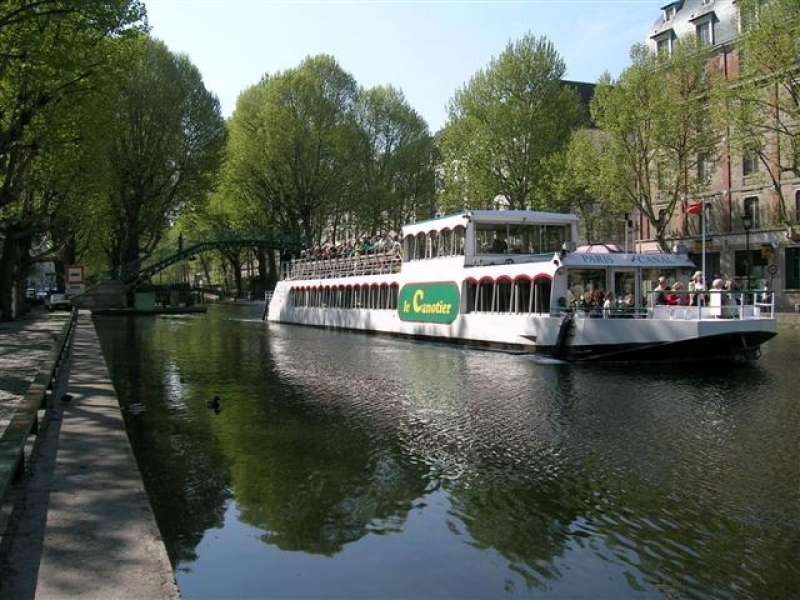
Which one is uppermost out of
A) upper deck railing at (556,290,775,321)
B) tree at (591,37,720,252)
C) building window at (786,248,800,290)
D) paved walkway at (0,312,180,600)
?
tree at (591,37,720,252)

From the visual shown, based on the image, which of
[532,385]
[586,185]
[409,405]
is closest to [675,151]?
[586,185]

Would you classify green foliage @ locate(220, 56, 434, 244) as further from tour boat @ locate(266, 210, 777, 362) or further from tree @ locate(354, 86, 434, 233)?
tour boat @ locate(266, 210, 777, 362)

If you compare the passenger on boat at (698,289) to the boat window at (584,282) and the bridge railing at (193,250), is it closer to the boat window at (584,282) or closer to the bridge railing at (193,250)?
the boat window at (584,282)

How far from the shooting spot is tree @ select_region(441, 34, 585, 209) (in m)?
51.2

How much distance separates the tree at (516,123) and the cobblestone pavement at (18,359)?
29.7 m

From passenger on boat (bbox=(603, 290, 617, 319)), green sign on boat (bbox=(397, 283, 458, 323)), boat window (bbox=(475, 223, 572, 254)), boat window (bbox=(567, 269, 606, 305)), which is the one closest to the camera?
passenger on boat (bbox=(603, 290, 617, 319))

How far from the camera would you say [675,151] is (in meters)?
46.0

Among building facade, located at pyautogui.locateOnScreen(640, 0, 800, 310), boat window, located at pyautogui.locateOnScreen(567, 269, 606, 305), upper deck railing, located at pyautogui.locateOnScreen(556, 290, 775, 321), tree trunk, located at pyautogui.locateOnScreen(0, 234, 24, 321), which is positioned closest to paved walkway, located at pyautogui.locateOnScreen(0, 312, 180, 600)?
upper deck railing, located at pyautogui.locateOnScreen(556, 290, 775, 321)

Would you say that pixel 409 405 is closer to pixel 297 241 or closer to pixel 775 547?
pixel 775 547

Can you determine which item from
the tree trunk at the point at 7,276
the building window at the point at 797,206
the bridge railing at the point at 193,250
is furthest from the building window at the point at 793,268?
the tree trunk at the point at 7,276

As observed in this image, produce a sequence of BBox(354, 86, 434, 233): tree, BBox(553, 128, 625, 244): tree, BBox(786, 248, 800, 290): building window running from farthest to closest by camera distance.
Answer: BBox(354, 86, 434, 233): tree
BBox(553, 128, 625, 244): tree
BBox(786, 248, 800, 290): building window

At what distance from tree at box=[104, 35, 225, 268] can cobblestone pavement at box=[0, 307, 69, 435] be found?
69.9ft

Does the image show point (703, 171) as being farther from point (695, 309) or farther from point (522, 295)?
point (695, 309)

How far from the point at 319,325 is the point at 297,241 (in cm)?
2458
